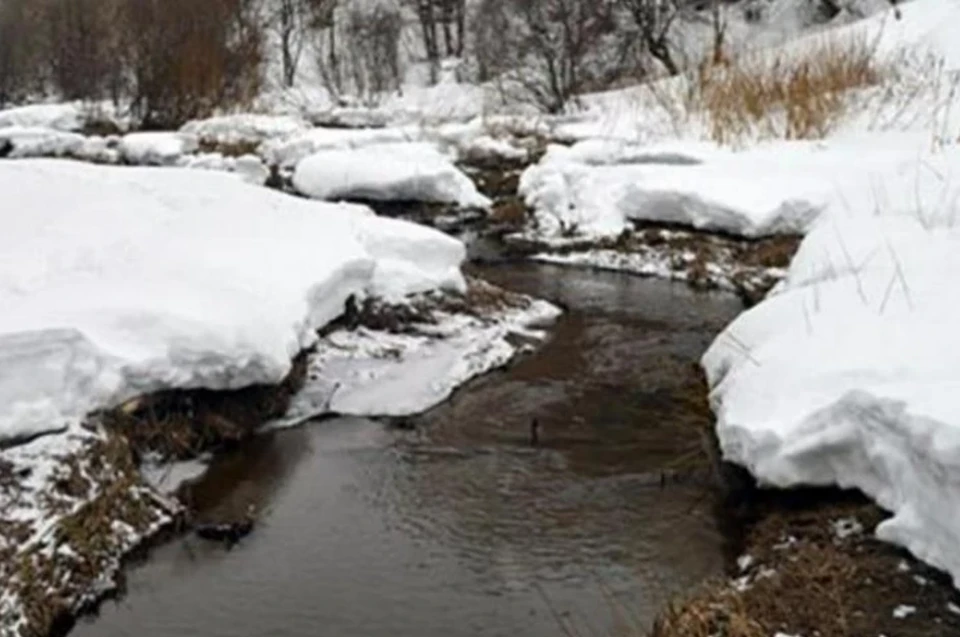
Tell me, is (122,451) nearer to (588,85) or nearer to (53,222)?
(53,222)

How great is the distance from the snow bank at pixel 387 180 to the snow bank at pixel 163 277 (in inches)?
142

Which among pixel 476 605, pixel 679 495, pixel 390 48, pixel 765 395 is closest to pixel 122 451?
pixel 476 605

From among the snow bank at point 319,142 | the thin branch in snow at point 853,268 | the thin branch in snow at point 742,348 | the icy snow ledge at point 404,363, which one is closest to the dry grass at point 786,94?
the snow bank at point 319,142

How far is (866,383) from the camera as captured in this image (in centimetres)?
507

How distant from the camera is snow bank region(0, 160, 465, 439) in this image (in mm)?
5957

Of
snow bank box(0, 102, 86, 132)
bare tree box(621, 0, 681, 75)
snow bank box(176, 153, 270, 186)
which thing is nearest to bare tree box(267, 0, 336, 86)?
snow bank box(0, 102, 86, 132)

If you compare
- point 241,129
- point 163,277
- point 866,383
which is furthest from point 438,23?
point 866,383

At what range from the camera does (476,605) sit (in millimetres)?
4785

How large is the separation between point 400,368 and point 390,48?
965 inches

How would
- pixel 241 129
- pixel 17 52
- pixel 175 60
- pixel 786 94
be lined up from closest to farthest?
1. pixel 786 94
2. pixel 241 129
3. pixel 175 60
4. pixel 17 52

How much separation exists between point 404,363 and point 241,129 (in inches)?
490

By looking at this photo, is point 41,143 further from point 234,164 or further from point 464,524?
point 464,524

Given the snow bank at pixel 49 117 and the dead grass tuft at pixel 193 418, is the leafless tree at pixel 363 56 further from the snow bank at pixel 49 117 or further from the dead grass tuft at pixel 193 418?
the dead grass tuft at pixel 193 418

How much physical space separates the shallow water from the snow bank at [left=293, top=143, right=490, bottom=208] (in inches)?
235
